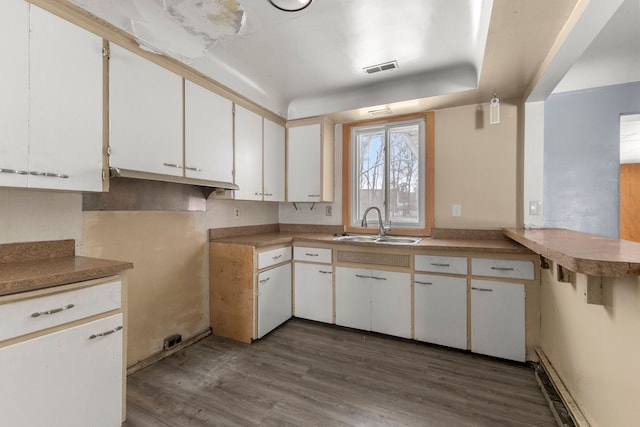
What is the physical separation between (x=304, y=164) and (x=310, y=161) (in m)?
0.08

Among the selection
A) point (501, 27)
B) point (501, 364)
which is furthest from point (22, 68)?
point (501, 364)

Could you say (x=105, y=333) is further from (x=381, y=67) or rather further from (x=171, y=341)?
(x=381, y=67)

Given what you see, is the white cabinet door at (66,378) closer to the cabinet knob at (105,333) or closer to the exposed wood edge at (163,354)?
the cabinet knob at (105,333)

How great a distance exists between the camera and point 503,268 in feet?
7.20

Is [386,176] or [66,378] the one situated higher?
[386,176]

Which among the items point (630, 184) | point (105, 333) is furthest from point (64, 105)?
point (630, 184)

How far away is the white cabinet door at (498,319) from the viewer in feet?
7.04

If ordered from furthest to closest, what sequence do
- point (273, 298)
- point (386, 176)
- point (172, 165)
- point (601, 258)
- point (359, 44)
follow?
point (386, 176) → point (273, 298) → point (359, 44) → point (172, 165) → point (601, 258)

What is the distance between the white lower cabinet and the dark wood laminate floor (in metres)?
0.17

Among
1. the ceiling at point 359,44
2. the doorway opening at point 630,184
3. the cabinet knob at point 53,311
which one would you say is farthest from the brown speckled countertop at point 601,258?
the doorway opening at point 630,184

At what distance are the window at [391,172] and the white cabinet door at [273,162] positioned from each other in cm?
76

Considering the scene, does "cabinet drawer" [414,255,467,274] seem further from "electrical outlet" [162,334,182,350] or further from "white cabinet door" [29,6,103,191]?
"white cabinet door" [29,6,103,191]

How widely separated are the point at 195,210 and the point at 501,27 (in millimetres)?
2540

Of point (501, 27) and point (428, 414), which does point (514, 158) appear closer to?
point (501, 27)
